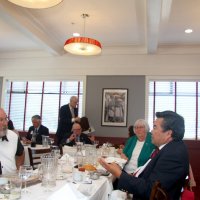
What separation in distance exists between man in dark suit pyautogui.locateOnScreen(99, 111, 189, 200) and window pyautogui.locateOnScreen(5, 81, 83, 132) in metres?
4.91

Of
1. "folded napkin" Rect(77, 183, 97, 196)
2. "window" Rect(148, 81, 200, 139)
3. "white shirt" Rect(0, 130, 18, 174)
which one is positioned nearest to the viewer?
"folded napkin" Rect(77, 183, 97, 196)

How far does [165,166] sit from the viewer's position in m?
1.89

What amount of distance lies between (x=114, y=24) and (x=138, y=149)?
8.27 ft

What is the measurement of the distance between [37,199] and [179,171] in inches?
39.8

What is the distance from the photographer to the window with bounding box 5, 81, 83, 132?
712 centimetres

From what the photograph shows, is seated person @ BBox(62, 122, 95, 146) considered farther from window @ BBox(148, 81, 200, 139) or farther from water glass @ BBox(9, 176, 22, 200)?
water glass @ BBox(9, 176, 22, 200)

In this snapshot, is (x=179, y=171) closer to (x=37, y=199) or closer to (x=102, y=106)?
(x=37, y=199)

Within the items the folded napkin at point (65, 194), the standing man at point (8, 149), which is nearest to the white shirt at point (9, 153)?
the standing man at point (8, 149)

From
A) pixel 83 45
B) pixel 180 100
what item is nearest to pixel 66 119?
pixel 83 45

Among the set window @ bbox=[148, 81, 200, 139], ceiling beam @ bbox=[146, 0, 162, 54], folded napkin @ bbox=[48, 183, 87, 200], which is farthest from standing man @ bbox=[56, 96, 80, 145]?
folded napkin @ bbox=[48, 183, 87, 200]

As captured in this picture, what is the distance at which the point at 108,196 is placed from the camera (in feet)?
7.64

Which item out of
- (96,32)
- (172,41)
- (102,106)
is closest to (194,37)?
(172,41)

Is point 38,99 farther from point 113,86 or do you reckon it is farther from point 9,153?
point 9,153

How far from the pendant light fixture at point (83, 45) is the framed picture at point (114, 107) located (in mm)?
2012
